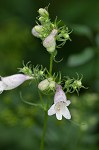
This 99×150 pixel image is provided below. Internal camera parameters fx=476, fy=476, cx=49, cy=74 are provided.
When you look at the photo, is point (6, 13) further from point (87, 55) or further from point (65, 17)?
point (87, 55)

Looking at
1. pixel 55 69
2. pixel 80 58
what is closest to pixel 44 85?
pixel 80 58

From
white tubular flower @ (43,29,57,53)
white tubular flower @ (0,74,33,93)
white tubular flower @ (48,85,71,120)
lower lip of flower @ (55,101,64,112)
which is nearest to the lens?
white tubular flower @ (43,29,57,53)

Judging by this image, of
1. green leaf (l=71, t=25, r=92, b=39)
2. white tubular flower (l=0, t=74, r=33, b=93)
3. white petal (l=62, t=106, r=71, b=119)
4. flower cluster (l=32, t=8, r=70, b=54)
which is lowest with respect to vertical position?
white petal (l=62, t=106, r=71, b=119)

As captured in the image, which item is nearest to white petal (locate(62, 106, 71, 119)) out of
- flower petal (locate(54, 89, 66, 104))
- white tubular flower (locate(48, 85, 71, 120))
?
white tubular flower (locate(48, 85, 71, 120))

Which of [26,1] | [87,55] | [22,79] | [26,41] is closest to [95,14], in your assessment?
[26,1]

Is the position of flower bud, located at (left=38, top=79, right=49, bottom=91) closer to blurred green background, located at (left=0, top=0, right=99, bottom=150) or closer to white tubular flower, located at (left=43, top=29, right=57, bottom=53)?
white tubular flower, located at (left=43, top=29, right=57, bottom=53)

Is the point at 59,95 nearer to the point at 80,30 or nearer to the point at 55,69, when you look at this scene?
the point at 80,30

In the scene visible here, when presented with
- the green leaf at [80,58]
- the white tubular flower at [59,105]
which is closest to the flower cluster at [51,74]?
the white tubular flower at [59,105]

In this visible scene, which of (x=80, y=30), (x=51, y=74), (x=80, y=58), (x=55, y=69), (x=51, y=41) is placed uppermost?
(x=55, y=69)
